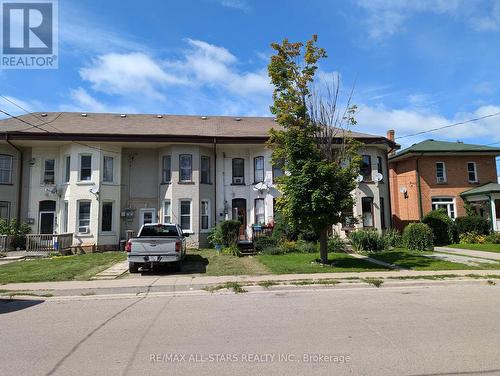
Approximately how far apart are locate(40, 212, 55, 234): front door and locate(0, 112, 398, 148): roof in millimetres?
4609

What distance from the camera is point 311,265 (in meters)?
14.2

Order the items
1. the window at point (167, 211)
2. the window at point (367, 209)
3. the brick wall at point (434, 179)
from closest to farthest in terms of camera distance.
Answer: the window at point (167, 211) → the window at point (367, 209) → the brick wall at point (434, 179)

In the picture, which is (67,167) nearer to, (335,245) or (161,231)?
(161,231)

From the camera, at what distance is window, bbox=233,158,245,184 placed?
24250 millimetres

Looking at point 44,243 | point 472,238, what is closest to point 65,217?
point 44,243

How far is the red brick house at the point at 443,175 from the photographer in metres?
28.0

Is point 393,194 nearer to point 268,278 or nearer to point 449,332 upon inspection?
point 268,278

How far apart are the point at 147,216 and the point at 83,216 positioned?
3671mm

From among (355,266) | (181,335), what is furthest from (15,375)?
(355,266)

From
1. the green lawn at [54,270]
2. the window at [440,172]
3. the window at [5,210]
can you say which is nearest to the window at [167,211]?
the green lawn at [54,270]

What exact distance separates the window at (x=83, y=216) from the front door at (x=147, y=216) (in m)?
3.04

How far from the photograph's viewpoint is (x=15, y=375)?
434cm

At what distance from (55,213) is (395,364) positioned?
74.8 feet

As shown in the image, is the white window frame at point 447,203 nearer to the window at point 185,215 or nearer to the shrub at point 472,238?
the shrub at point 472,238
